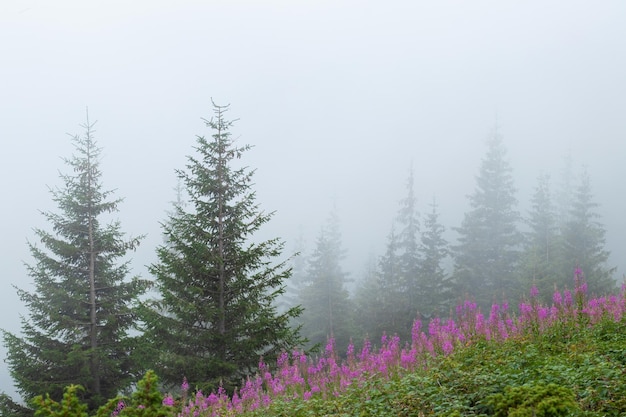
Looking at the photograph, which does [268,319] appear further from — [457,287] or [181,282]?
[457,287]

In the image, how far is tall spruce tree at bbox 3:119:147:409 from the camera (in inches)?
573

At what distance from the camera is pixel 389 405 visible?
5.24 meters

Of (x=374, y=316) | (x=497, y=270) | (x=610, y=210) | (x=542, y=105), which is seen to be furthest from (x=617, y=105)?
(x=374, y=316)

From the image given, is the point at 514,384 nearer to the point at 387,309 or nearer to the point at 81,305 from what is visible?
the point at 81,305

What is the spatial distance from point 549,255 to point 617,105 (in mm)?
170864

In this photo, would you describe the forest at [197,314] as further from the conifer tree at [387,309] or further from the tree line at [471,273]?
the tree line at [471,273]

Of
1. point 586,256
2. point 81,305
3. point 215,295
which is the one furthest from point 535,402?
point 586,256

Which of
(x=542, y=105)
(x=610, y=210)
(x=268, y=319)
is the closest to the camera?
(x=268, y=319)

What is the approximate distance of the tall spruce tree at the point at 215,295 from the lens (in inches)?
411

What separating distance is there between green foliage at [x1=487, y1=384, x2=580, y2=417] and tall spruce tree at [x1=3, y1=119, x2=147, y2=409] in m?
12.8

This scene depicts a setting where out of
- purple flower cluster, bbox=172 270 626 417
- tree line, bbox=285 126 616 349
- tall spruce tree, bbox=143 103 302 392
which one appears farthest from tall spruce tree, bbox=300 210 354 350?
purple flower cluster, bbox=172 270 626 417

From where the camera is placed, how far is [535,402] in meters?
4.00

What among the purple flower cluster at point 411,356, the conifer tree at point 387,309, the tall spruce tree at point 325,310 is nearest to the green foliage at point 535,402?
the purple flower cluster at point 411,356

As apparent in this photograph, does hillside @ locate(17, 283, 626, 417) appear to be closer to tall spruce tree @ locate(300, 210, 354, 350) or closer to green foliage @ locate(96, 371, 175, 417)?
green foliage @ locate(96, 371, 175, 417)
